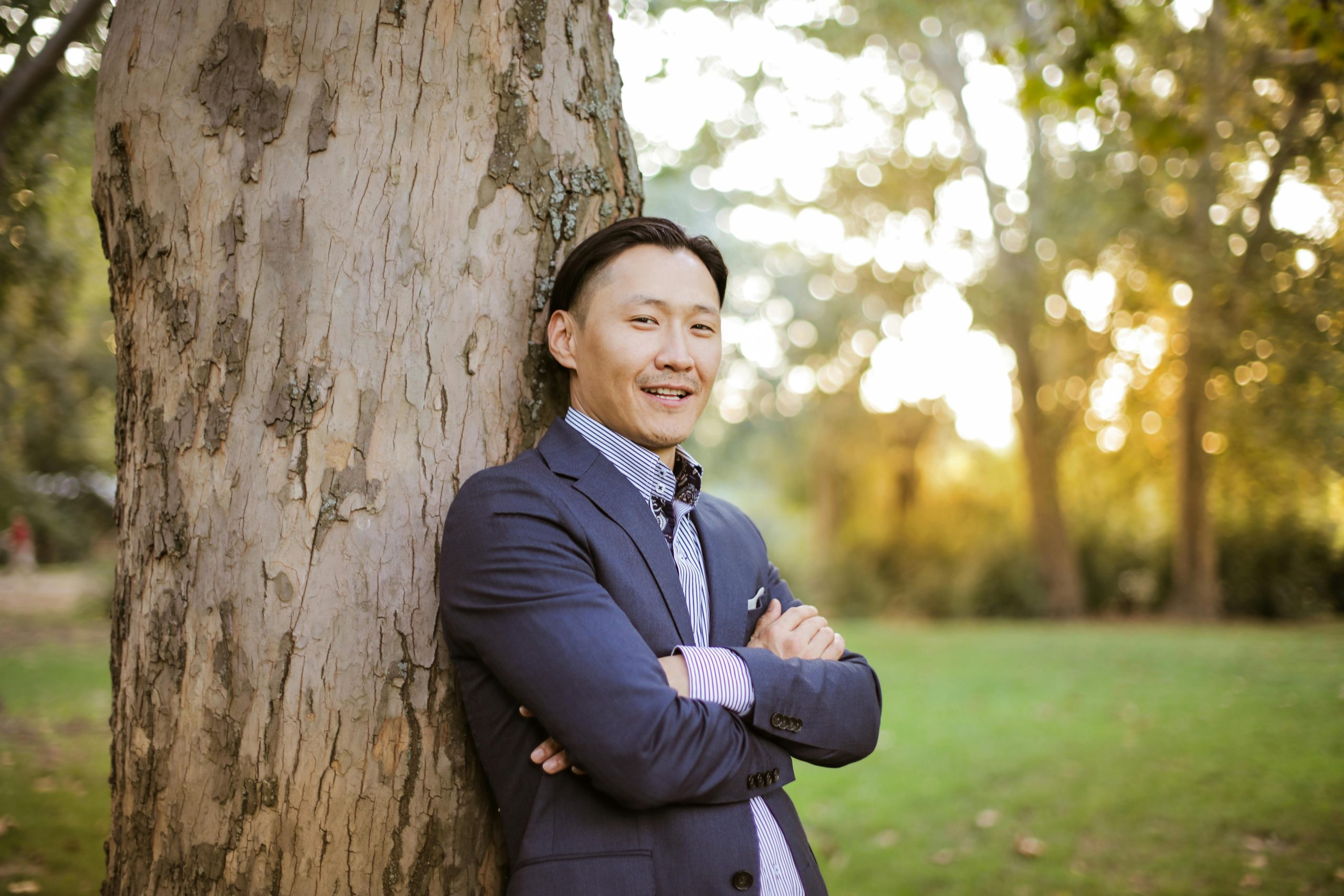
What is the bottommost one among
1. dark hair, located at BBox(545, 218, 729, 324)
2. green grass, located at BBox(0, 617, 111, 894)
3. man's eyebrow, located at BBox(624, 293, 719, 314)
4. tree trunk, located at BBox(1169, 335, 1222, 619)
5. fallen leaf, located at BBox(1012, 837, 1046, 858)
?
green grass, located at BBox(0, 617, 111, 894)

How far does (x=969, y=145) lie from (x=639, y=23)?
26.1 ft

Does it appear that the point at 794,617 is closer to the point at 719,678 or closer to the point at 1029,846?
the point at 719,678

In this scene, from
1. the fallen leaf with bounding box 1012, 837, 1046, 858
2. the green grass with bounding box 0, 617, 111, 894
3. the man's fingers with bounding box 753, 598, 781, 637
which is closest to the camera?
the man's fingers with bounding box 753, 598, 781, 637

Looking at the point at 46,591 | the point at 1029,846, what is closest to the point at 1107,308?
the point at 1029,846

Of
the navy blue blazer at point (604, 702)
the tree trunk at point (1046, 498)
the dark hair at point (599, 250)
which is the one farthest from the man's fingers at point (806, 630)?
the tree trunk at point (1046, 498)

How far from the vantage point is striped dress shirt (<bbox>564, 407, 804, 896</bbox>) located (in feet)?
6.16

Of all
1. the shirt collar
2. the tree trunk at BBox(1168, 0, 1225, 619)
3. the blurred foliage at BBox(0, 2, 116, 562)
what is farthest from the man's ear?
the tree trunk at BBox(1168, 0, 1225, 619)

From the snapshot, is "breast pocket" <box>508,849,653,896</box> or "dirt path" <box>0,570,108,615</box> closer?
"breast pocket" <box>508,849,653,896</box>

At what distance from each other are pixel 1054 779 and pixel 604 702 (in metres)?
5.81

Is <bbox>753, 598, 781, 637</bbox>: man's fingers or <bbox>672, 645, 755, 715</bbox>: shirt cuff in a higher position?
<bbox>753, 598, 781, 637</bbox>: man's fingers

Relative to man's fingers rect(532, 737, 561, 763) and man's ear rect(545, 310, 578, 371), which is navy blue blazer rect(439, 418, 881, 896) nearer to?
man's fingers rect(532, 737, 561, 763)

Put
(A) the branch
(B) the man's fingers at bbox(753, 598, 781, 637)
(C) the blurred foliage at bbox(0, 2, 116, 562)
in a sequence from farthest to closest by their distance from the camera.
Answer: (C) the blurred foliage at bbox(0, 2, 116, 562) → (A) the branch → (B) the man's fingers at bbox(753, 598, 781, 637)

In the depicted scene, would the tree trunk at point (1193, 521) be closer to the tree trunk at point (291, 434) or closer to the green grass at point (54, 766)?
the tree trunk at point (291, 434)

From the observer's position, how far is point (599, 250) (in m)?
2.16
